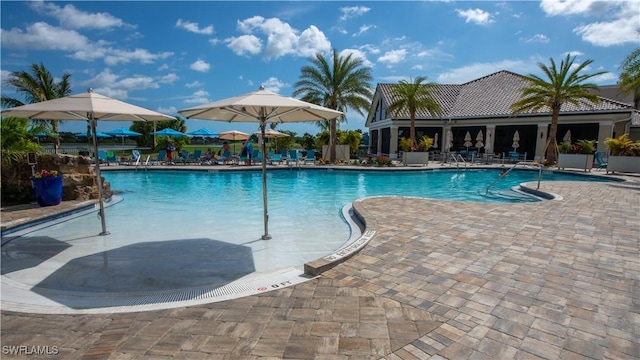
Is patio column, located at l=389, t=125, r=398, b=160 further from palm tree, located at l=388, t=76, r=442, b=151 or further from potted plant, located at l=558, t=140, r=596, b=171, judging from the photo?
potted plant, located at l=558, t=140, r=596, b=171

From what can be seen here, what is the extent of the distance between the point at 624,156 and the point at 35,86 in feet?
118

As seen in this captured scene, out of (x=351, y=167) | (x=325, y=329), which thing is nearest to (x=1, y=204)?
(x=325, y=329)

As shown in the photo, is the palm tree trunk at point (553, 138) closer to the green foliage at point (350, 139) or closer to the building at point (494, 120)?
the building at point (494, 120)

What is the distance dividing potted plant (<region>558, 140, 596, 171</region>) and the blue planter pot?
71.2ft

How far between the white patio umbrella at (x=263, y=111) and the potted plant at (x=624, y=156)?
16.6 m

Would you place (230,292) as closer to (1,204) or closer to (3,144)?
(1,204)

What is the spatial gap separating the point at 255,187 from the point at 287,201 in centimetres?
351

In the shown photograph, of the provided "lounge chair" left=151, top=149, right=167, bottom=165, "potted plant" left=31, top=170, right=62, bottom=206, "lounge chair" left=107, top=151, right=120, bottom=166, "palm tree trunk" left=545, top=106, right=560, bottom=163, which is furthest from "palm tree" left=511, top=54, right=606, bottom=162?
"lounge chair" left=107, top=151, right=120, bottom=166

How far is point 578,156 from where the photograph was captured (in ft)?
55.9

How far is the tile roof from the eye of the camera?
79.3 feet

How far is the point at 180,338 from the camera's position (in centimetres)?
270

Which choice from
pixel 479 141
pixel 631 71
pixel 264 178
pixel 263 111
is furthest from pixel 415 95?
pixel 264 178

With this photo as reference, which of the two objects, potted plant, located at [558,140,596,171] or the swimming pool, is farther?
potted plant, located at [558,140,596,171]

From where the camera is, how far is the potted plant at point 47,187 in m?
7.87
